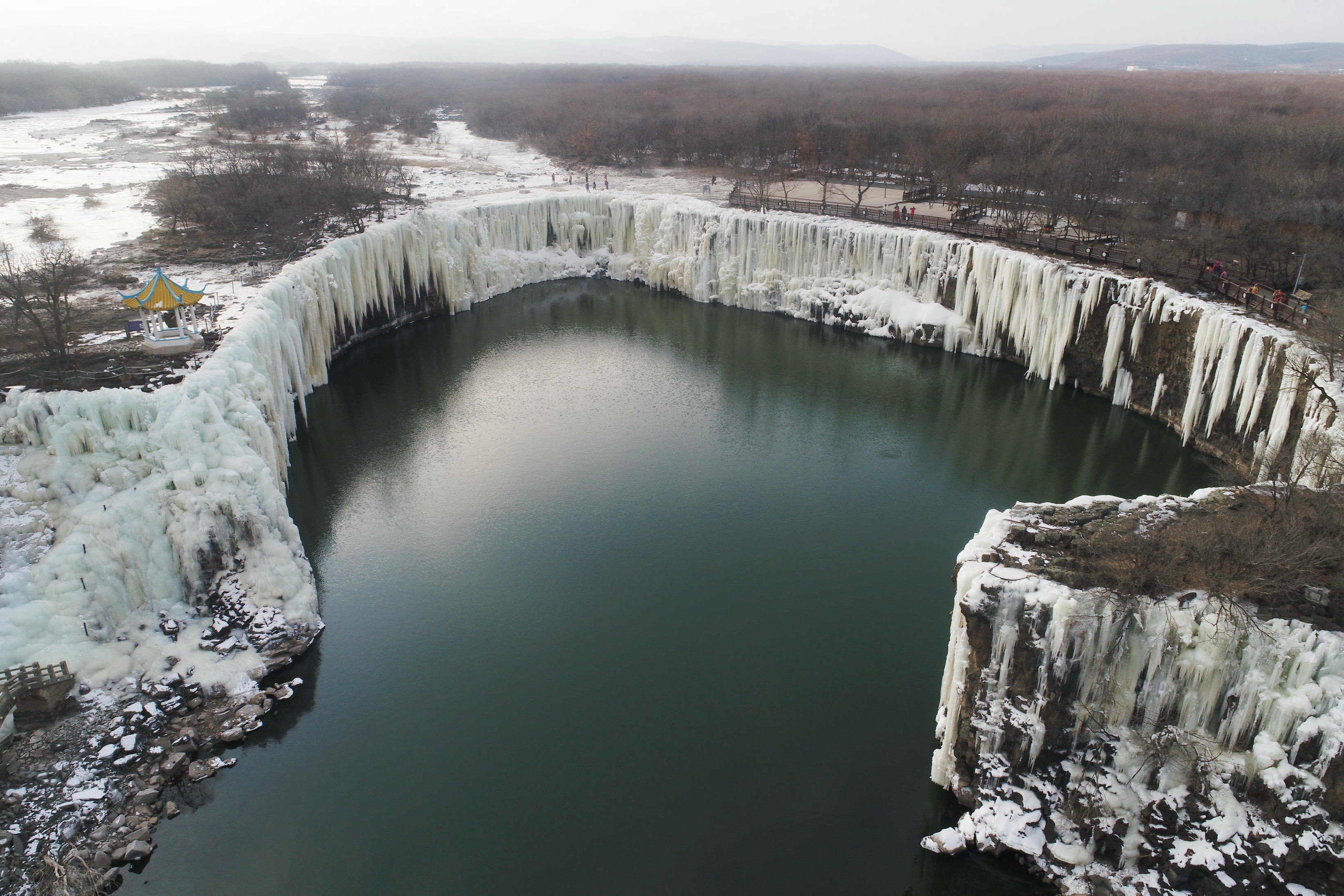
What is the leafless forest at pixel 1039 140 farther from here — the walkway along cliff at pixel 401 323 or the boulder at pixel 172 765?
the boulder at pixel 172 765

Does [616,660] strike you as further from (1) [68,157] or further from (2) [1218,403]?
(1) [68,157]

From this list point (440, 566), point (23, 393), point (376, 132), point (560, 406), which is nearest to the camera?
point (23, 393)

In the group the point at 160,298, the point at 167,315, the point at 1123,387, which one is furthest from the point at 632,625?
the point at 1123,387

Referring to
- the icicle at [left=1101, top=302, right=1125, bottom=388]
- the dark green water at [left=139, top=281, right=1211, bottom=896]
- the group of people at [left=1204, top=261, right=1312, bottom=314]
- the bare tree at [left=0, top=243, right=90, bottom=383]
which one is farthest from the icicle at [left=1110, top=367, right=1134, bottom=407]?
the bare tree at [left=0, top=243, right=90, bottom=383]

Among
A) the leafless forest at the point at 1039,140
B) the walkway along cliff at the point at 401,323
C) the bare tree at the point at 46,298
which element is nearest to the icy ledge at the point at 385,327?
the walkway along cliff at the point at 401,323

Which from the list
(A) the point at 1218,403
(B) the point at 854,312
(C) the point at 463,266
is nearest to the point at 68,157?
(C) the point at 463,266

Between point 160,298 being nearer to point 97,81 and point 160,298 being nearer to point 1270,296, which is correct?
point 1270,296

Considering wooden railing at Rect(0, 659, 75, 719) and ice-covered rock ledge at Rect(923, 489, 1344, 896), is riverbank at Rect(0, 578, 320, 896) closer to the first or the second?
wooden railing at Rect(0, 659, 75, 719)
